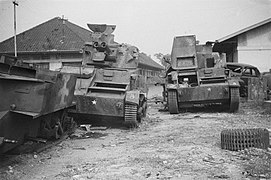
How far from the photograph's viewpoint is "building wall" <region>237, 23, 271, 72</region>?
1745 centimetres

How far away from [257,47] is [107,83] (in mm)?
11659

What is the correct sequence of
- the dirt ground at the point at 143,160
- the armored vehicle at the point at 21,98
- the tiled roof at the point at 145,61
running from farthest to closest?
the tiled roof at the point at 145,61
the armored vehicle at the point at 21,98
the dirt ground at the point at 143,160

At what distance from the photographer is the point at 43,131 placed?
5844 mm

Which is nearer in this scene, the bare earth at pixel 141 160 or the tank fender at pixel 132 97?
the bare earth at pixel 141 160

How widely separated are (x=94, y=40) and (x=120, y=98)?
8.53ft

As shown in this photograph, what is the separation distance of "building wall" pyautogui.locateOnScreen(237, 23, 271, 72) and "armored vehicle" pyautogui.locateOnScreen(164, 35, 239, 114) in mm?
5650

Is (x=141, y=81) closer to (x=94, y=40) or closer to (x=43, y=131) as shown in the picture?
(x=94, y=40)

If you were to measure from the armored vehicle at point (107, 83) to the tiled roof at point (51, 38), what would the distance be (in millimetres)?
10743

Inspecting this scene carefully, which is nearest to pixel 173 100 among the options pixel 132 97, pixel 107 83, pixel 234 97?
pixel 234 97

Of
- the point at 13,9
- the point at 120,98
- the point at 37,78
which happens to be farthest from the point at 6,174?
the point at 120,98

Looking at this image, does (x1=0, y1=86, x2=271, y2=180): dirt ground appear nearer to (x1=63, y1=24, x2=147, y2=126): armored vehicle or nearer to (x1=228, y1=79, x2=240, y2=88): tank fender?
(x1=63, y1=24, x2=147, y2=126): armored vehicle

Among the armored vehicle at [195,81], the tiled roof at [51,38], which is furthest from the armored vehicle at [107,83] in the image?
the tiled roof at [51,38]

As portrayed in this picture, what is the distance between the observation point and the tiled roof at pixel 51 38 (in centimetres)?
2067

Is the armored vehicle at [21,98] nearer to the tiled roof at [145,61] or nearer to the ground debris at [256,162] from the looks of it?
the ground debris at [256,162]
